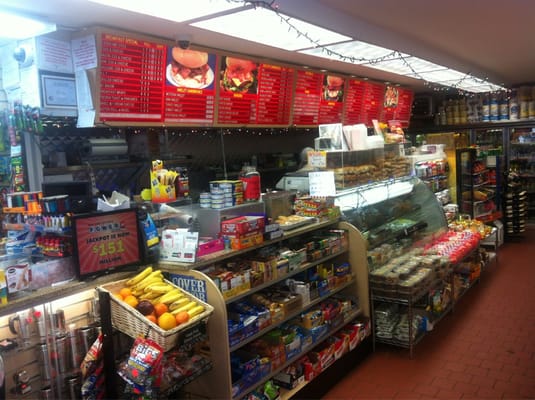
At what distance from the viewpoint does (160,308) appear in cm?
304

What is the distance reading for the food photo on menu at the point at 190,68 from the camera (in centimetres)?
449

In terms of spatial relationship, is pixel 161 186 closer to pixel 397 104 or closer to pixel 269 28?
pixel 269 28

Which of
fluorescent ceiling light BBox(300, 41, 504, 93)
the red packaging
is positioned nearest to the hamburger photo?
fluorescent ceiling light BBox(300, 41, 504, 93)

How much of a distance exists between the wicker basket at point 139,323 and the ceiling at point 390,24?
1.83 metres

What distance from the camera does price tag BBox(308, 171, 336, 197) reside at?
498 centimetres

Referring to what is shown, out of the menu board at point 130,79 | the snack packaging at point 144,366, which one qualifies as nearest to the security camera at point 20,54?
the menu board at point 130,79

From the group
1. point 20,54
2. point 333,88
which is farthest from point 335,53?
point 20,54

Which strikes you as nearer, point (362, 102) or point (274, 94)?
point (274, 94)

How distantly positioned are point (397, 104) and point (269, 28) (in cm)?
593

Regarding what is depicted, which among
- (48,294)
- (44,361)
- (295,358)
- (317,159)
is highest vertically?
(317,159)

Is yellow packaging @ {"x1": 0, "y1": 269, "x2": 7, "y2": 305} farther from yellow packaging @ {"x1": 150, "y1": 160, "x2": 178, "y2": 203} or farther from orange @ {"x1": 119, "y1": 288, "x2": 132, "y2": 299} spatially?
yellow packaging @ {"x1": 150, "y1": 160, "x2": 178, "y2": 203}

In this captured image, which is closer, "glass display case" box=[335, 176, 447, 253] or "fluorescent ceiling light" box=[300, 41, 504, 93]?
"fluorescent ceiling light" box=[300, 41, 504, 93]

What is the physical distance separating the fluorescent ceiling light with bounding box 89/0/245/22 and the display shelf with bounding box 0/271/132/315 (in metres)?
1.65

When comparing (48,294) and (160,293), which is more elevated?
(48,294)
